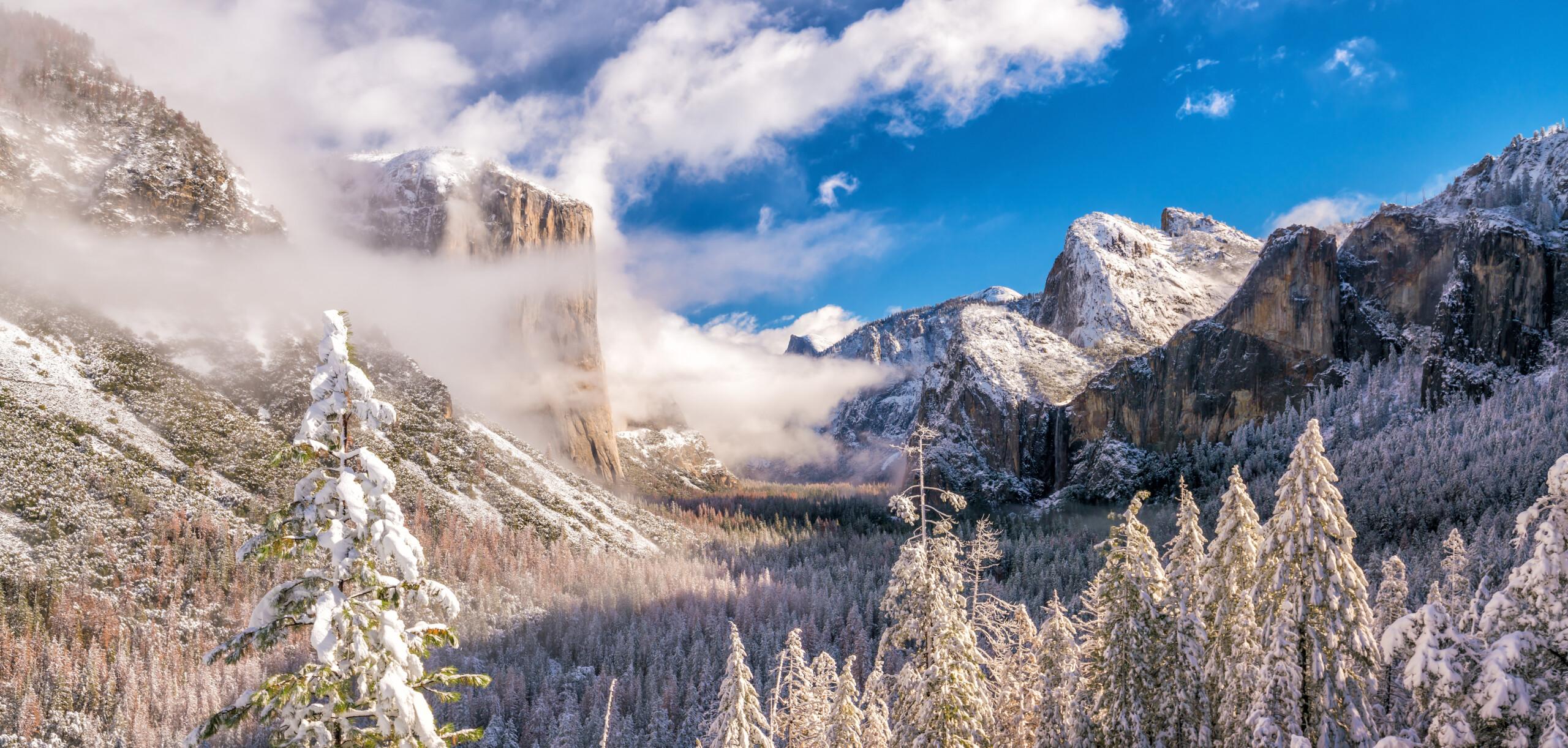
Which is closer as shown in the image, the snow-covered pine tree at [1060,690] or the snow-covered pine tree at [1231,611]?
the snow-covered pine tree at [1231,611]

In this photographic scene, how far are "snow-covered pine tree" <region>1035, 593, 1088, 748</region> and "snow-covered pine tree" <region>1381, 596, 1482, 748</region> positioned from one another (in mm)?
9044

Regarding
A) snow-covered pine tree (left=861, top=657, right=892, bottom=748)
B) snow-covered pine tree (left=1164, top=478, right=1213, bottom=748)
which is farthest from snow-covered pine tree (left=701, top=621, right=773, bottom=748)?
snow-covered pine tree (left=1164, top=478, right=1213, bottom=748)

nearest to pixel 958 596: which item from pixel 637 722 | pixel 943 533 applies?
pixel 943 533

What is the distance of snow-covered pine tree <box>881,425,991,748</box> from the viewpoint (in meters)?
17.4

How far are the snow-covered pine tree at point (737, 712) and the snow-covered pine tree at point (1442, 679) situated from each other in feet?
44.2

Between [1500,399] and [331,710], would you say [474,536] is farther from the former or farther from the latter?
[1500,399]

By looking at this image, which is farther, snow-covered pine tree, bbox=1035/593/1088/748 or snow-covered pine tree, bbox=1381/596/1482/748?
snow-covered pine tree, bbox=1035/593/1088/748

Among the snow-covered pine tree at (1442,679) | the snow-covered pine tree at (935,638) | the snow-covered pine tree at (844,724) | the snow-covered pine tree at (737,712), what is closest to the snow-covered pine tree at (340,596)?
the snow-covered pine tree at (737,712)

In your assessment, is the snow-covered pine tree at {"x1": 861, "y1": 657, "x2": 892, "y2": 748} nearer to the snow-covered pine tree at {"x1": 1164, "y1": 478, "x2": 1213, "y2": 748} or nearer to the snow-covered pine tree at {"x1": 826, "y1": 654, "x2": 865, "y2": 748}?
the snow-covered pine tree at {"x1": 826, "y1": 654, "x2": 865, "y2": 748}

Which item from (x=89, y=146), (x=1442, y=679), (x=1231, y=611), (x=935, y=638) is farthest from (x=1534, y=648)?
(x=89, y=146)

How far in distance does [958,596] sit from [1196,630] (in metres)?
8.24

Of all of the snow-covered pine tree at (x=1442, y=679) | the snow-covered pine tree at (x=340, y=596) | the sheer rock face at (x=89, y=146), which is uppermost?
the sheer rock face at (x=89, y=146)

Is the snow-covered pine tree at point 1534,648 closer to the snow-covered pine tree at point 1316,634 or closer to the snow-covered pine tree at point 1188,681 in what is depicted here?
the snow-covered pine tree at point 1316,634

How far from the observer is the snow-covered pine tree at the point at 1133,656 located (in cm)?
2122
